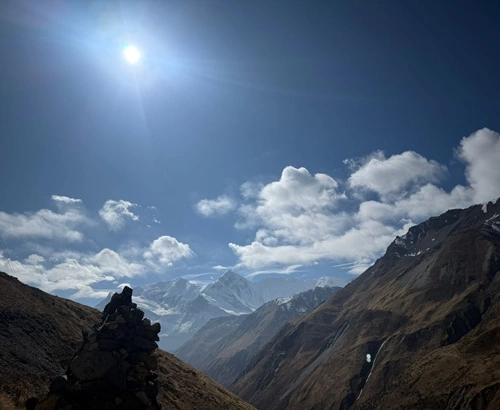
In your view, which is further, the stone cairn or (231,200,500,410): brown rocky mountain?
(231,200,500,410): brown rocky mountain

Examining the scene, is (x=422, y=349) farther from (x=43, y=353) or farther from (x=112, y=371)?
(x=112, y=371)

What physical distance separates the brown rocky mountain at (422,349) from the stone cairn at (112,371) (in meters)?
61.6

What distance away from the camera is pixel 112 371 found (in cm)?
3178

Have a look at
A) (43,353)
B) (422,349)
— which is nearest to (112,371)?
(43,353)

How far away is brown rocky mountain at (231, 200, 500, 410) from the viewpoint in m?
82.8

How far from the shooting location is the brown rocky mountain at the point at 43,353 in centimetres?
3775

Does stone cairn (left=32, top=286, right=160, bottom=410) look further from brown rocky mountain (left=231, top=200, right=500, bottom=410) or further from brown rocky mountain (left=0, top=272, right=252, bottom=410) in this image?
brown rocky mountain (left=231, top=200, right=500, bottom=410)

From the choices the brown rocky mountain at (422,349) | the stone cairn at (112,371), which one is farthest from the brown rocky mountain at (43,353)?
the brown rocky mountain at (422,349)

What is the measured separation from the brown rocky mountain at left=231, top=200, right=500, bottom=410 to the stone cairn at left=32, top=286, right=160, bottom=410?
6158 centimetres

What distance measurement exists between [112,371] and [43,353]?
2098 cm

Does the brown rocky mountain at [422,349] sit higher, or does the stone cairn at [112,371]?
the brown rocky mountain at [422,349]

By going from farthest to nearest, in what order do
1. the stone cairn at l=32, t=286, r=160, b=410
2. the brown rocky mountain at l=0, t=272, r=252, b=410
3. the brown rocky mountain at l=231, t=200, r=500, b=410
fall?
the brown rocky mountain at l=231, t=200, r=500, b=410, the brown rocky mountain at l=0, t=272, r=252, b=410, the stone cairn at l=32, t=286, r=160, b=410

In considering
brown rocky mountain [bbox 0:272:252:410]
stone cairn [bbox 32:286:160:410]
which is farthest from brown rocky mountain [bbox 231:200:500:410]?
stone cairn [bbox 32:286:160:410]

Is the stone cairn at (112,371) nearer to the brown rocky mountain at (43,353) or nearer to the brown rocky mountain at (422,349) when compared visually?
the brown rocky mountain at (43,353)
